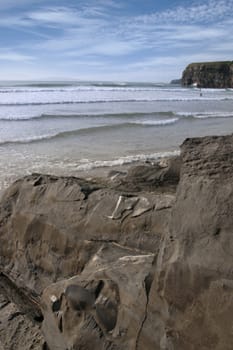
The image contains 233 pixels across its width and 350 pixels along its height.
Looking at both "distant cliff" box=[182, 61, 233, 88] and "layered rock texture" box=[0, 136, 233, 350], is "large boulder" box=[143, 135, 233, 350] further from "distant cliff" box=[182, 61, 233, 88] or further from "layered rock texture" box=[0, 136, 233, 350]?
"distant cliff" box=[182, 61, 233, 88]

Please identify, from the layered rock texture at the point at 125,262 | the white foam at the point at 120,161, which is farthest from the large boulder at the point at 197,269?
the white foam at the point at 120,161

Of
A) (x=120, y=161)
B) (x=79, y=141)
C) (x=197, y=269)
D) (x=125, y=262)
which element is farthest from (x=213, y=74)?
(x=197, y=269)

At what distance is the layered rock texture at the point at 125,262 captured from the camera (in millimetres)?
2102

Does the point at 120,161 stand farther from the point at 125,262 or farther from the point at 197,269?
the point at 197,269

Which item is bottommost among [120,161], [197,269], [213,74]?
[120,161]

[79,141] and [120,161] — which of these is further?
[79,141]

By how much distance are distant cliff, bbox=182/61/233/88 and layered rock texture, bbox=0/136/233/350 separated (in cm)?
8876

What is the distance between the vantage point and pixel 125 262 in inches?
107

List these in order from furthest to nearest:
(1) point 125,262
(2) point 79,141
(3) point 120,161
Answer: (2) point 79,141 < (3) point 120,161 < (1) point 125,262

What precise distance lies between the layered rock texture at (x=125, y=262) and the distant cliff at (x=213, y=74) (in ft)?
291

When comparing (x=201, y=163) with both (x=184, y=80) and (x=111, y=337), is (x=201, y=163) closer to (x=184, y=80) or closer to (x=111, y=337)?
(x=111, y=337)

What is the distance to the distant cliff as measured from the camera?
88000mm

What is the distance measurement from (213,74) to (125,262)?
93837 mm

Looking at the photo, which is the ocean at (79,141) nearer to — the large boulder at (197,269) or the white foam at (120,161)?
the white foam at (120,161)
